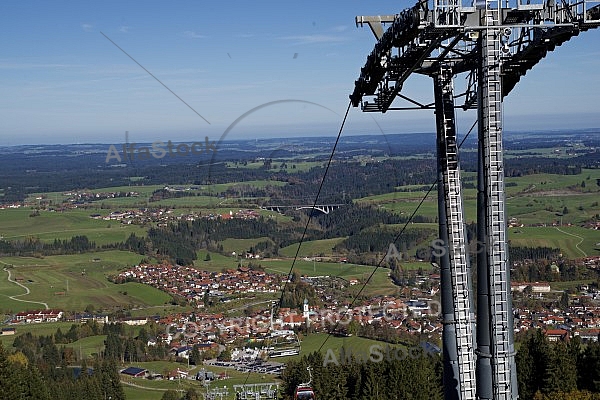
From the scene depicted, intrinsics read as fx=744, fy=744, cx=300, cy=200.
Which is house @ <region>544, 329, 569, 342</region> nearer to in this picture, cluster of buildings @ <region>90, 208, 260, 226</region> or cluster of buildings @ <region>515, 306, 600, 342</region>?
cluster of buildings @ <region>515, 306, 600, 342</region>

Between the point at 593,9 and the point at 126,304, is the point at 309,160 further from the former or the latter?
the point at 593,9

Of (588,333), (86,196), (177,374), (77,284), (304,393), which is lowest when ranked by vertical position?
(177,374)

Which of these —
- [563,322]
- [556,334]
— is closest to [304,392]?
[556,334]

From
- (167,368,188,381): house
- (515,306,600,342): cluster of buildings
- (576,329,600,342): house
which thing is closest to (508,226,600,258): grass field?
(515,306,600,342): cluster of buildings

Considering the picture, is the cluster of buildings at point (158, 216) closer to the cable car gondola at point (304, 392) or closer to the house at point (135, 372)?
the house at point (135, 372)

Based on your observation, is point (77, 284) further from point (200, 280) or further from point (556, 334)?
point (556, 334)

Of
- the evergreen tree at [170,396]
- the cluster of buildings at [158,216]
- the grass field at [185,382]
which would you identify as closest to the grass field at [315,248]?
the cluster of buildings at [158,216]

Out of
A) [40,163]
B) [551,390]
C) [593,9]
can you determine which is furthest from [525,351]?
[40,163]

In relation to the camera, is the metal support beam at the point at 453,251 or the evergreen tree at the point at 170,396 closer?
the metal support beam at the point at 453,251

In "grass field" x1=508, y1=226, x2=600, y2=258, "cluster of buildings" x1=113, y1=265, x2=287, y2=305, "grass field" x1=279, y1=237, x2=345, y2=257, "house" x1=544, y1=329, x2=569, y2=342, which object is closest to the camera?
"house" x1=544, y1=329, x2=569, y2=342
